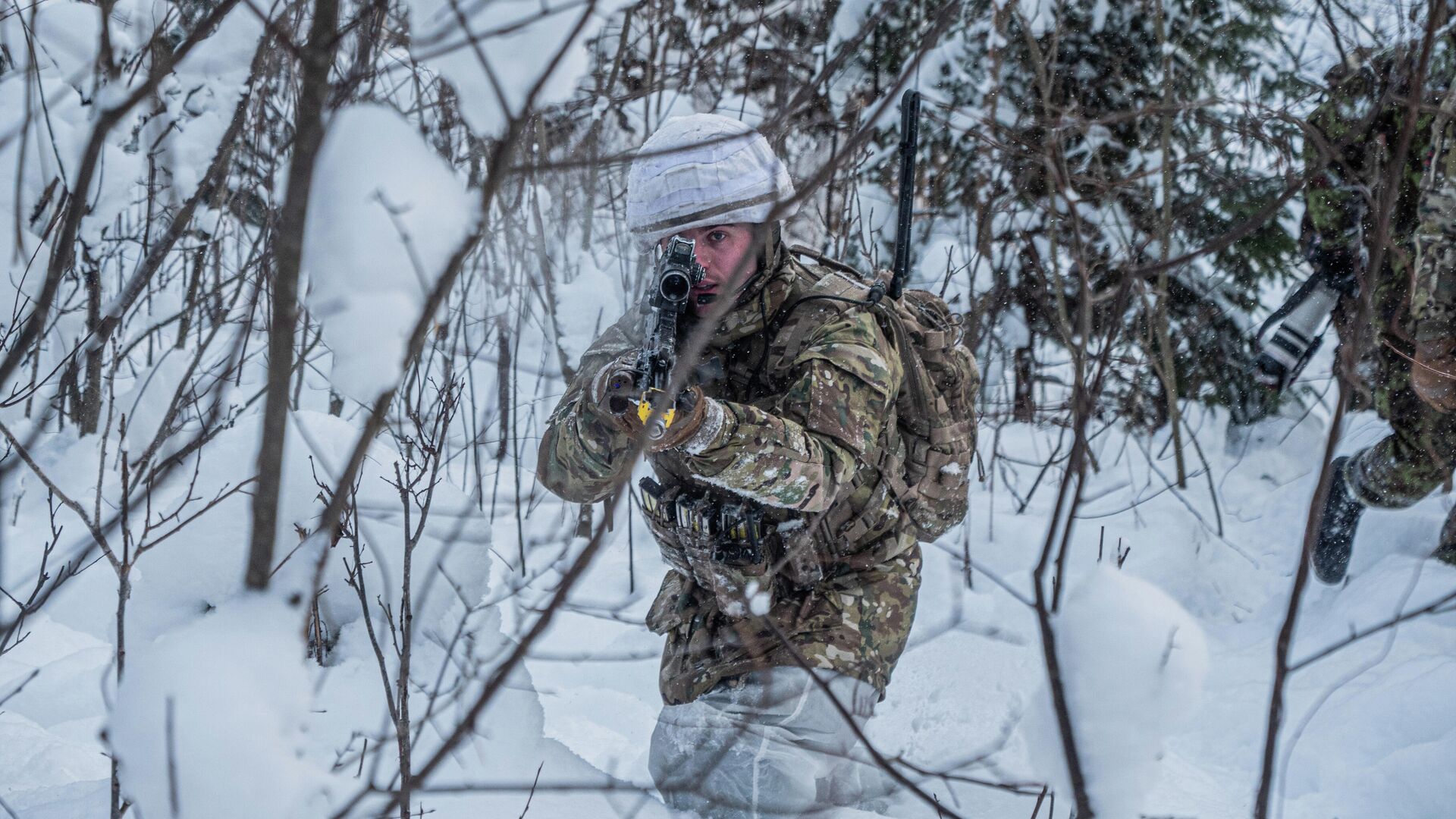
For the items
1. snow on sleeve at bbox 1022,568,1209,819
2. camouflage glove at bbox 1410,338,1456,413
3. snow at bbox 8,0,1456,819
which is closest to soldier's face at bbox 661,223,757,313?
snow at bbox 8,0,1456,819

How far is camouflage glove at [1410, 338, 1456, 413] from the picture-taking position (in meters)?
2.71

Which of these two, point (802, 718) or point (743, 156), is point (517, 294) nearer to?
point (743, 156)

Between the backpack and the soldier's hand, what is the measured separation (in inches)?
26.0

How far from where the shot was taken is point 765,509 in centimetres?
218

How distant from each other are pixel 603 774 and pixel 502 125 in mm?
1646

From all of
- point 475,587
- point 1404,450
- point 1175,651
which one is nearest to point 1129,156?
point 1404,450

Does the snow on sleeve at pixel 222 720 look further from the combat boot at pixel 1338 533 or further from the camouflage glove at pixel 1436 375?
the combat boot at pixel 1338 533

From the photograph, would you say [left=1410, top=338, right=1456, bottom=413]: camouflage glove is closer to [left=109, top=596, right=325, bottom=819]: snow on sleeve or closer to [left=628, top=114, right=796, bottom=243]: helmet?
[left=628, top=114, right=796, bottom=243]: helmet

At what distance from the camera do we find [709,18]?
192 inches

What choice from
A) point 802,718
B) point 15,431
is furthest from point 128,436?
point 802,718

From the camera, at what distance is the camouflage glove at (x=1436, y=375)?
2.71m

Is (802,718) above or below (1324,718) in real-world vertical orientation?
below

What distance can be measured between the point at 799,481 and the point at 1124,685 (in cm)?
111

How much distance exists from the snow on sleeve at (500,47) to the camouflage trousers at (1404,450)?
3.06 m
